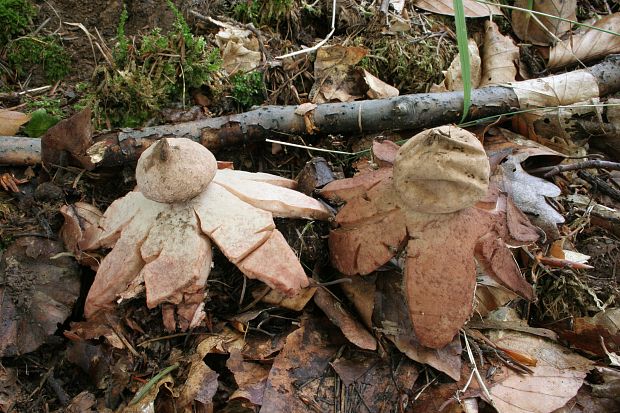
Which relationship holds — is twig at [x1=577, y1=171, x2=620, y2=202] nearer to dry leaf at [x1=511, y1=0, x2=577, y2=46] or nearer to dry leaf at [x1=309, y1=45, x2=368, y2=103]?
dry leaf at [x1=511, y1=0, x2=577, y2=46]

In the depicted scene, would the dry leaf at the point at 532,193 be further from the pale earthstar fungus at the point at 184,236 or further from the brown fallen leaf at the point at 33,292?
the brown fallen leaf at the point at 33,292

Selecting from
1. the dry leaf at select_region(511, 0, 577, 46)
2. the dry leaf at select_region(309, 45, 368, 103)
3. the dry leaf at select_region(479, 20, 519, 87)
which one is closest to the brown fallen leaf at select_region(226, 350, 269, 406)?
the dry leaf at select_region(309, 45, 368, 103)

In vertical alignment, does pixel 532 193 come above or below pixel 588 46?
below

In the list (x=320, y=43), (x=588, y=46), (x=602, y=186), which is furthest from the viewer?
(x=588, y=46)

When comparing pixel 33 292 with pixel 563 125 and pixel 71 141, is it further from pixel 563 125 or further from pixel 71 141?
pixel 563 125

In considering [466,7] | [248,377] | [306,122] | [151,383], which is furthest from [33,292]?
[466,7]
